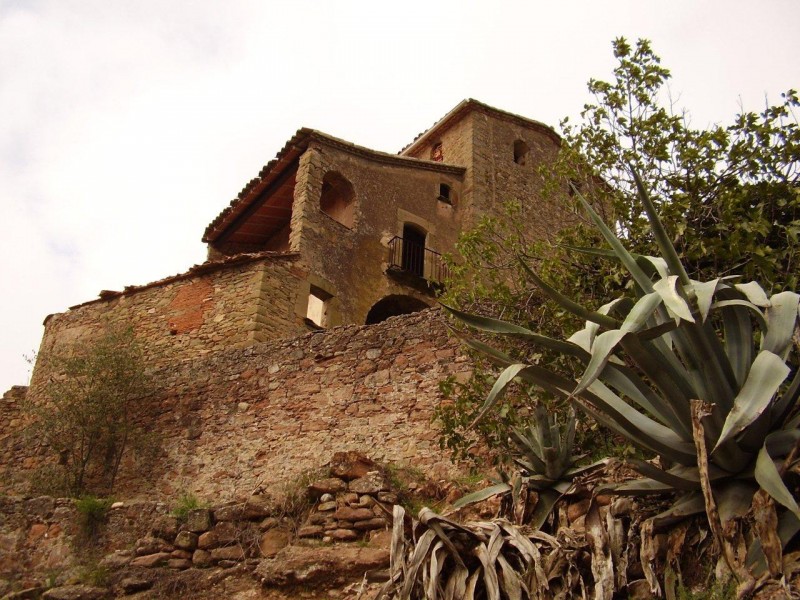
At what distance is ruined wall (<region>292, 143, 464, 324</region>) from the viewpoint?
17.1 metres

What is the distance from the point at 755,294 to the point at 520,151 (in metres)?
20.0

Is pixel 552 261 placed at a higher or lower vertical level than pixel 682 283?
higher

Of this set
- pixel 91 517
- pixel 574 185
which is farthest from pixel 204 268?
pixel 574 185

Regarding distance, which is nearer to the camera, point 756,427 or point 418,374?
point 756,427

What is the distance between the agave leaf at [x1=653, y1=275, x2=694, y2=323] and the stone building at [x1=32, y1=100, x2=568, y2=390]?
1119cm

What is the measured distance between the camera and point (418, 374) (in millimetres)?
11055

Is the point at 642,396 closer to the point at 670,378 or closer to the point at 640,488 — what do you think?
the point at 670,378

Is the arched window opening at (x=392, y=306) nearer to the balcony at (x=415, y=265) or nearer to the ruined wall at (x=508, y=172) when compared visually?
the balcony at (x=415, y=265)

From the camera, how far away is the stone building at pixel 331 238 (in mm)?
15828

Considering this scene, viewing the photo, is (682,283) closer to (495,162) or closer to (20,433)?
(20,433)

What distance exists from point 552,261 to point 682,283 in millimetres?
4264

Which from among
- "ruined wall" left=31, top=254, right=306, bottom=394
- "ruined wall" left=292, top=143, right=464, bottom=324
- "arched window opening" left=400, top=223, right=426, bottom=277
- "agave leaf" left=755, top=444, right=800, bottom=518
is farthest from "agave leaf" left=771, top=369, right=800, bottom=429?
"arched window opening" left=400, top=223, right=426, bottom=277

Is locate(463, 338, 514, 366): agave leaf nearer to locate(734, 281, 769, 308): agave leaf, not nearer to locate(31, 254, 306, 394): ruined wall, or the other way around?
locate(734, 281, 769, 308): agave leaf

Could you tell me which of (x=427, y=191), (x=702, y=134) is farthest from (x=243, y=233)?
(x=702, y=134)
